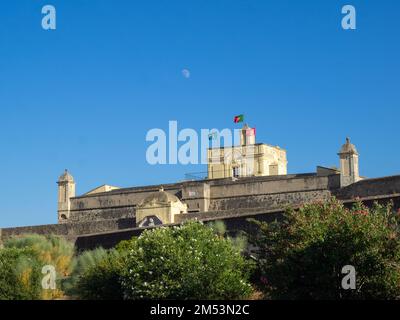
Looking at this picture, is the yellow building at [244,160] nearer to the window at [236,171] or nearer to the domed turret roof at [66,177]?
the window at [236,171]

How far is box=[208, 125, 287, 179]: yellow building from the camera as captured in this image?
66875 mm

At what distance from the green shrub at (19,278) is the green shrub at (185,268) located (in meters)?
3.69

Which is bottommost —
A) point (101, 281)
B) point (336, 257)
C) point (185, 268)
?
point (101, 281)

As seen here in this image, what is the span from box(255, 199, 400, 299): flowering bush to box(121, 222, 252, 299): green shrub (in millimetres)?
1120

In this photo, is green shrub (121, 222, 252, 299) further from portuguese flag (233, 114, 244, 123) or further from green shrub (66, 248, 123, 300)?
portuguese flag (233, 114, 244, 123)

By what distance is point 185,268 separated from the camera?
20219mm

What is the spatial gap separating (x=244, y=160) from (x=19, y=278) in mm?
45029

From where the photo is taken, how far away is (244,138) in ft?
223

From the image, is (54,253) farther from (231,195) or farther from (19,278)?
(231,195)

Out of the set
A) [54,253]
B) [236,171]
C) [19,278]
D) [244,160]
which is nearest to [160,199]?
[54,253]

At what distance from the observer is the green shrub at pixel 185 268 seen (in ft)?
65.1
